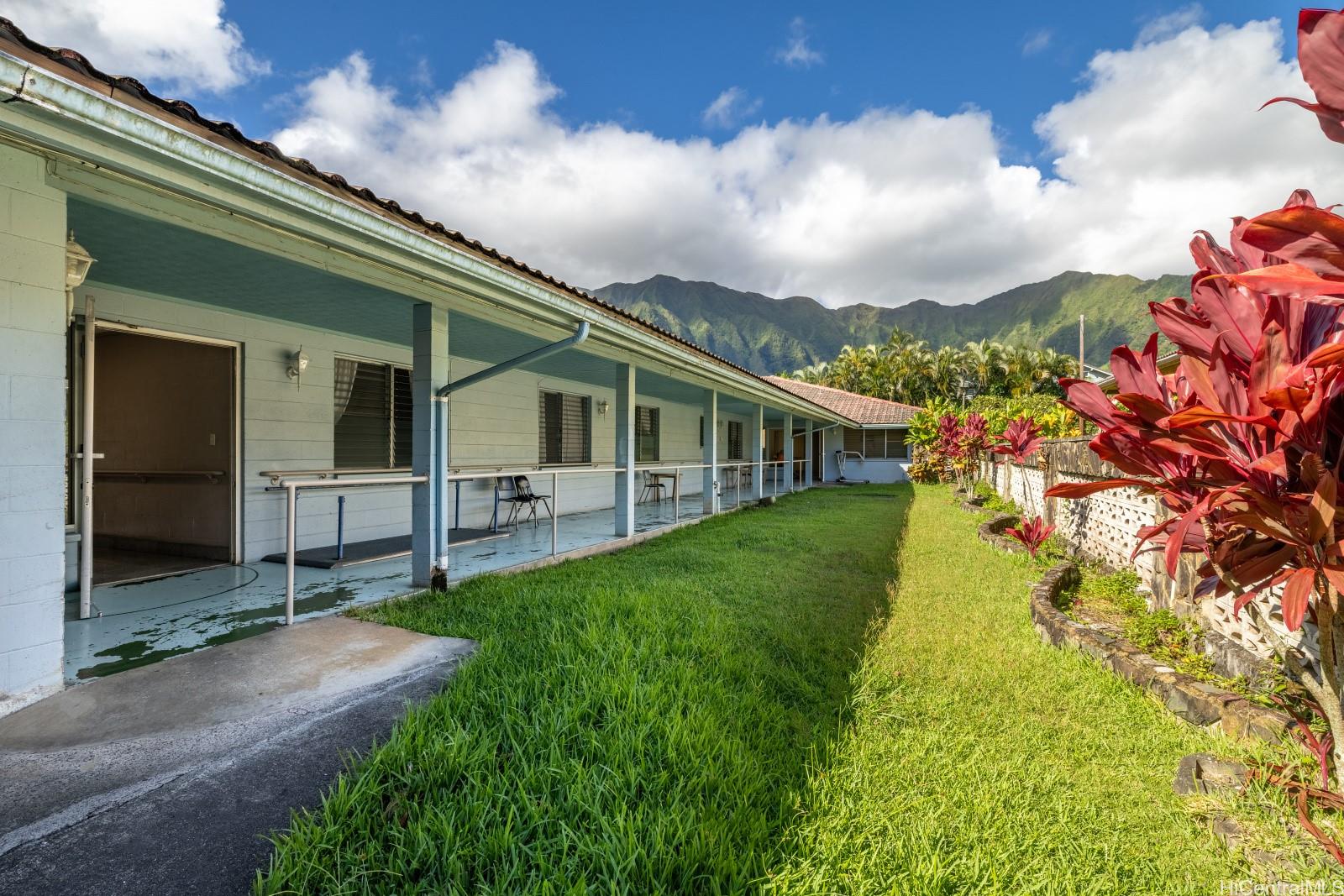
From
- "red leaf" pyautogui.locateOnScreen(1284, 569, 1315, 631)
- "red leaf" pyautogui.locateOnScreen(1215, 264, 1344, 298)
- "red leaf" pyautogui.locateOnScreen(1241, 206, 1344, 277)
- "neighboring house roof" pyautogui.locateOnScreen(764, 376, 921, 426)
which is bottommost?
"red leaf" pyautogui.locateOnScreen(1284, 569, 1315, 631)

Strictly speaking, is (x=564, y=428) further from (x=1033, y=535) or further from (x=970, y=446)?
(x=970, y=446)

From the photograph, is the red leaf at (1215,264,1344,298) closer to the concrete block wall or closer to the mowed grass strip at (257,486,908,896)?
the mowed grass strip at (257,486,908,896)

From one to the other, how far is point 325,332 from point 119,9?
166 inches

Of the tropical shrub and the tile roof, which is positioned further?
the tropical shrub

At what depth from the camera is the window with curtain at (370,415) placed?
A: 19.6 feet

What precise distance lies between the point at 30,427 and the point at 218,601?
2.02 metres

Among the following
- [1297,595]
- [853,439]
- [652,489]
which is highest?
[853,439]

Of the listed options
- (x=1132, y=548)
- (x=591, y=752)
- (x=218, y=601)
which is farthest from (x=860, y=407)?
(x=591, y=752)

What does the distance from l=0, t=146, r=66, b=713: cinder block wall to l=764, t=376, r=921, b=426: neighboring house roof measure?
18.3 metres

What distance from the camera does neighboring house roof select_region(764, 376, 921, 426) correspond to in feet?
70.4

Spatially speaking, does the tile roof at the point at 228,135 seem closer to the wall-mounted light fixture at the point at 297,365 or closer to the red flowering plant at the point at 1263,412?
the wall-mounted light fixture at the point at 297,365

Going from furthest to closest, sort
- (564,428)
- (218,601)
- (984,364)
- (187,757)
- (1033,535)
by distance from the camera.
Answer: (984,364) < (564,428) < (1033,535) < (218,601) < (187,757)

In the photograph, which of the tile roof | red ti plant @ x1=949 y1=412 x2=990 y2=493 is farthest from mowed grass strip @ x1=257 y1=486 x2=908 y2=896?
red ti plant @ x1=949 y1=412 x2=990 y2=493

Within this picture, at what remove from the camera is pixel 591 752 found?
2158 mm
